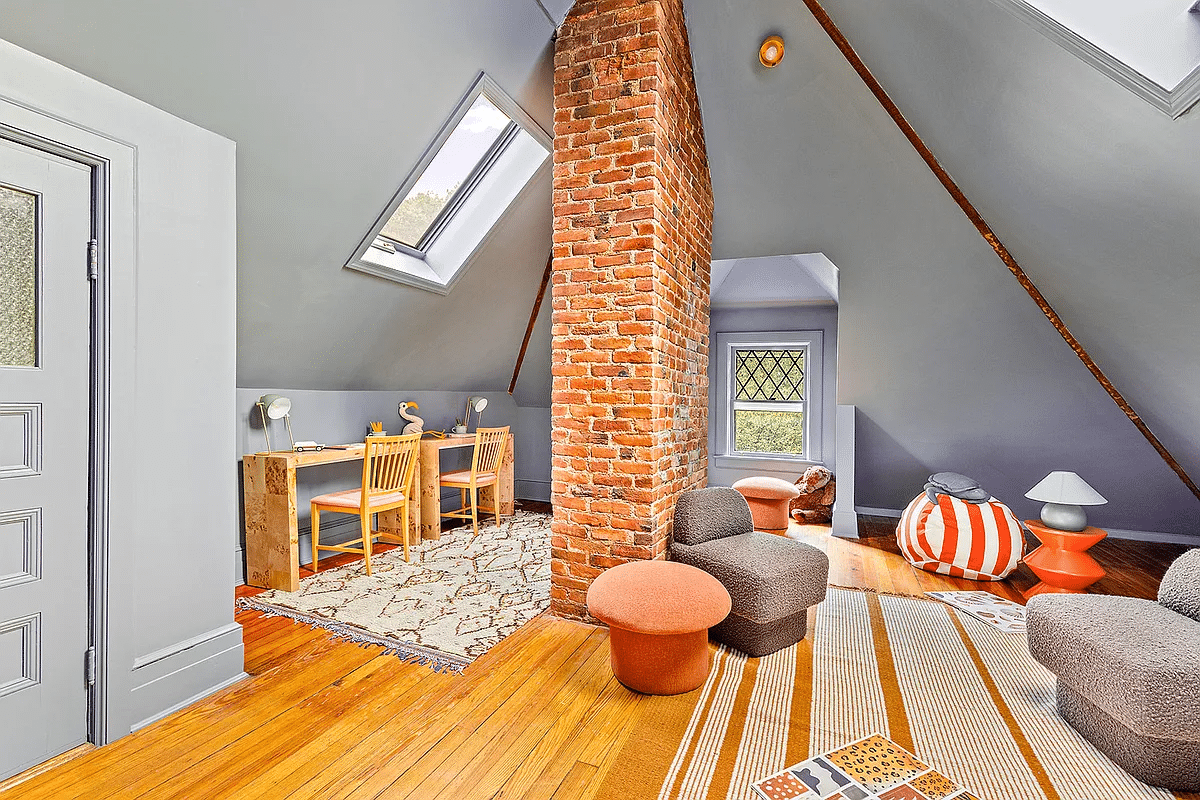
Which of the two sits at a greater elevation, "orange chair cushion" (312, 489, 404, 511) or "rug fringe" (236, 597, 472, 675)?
"orange chair cushion" (312, 489, 404, 511)

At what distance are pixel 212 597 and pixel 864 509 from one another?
5.05 m

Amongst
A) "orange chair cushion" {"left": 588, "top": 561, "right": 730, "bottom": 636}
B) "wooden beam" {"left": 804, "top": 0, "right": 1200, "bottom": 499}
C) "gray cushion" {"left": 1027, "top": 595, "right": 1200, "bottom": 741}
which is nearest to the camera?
"gray cushion" {"left": 1027, "top": 595, "right": 1200, "bottom": 741}

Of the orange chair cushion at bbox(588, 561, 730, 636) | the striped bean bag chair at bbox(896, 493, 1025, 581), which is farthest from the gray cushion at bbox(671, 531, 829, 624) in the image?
the striped bean bag chair at bbox(896, 493, 1025, 581)

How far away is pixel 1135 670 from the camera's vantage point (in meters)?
1.71

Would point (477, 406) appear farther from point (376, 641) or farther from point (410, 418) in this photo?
point (376, 641)

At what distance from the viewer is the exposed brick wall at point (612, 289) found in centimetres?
277

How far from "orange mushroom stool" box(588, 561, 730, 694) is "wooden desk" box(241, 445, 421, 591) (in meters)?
2.06

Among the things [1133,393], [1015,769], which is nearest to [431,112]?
[1015,769]

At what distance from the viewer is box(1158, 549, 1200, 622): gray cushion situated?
80.0 inches

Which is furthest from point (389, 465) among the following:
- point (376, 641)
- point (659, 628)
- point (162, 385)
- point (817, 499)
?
point (817, 499)

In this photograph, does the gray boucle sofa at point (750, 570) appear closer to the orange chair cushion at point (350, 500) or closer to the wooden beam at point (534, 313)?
the orange chair cushion at point (350, 500)

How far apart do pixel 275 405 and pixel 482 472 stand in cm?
179

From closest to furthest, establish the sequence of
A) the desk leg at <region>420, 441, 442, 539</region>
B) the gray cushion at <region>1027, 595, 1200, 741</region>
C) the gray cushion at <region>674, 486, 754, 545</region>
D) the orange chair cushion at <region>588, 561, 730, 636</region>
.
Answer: the gray cushion at <region>1027, 595, 1200, 741</region>, the orange chair cushion at <region>588, 561, 730, 636</region>, the gray cushion at <region>674, 486, 754, 545</region>, the desk leg at <region>420, 441, 442, 539</region>

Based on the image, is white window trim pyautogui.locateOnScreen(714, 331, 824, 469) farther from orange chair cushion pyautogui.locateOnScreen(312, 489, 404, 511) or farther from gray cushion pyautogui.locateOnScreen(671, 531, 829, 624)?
orange chair cushion pyautogui.locateOnScreen(312, 489, 404, 511)
